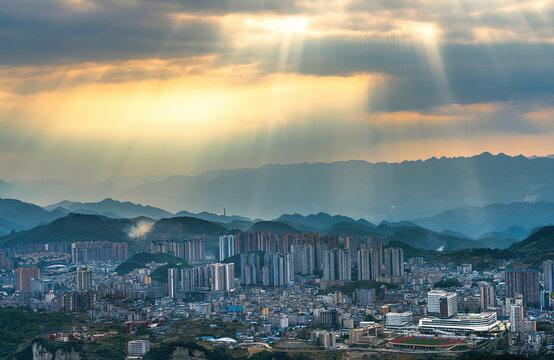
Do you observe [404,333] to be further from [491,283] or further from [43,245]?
[43,245]

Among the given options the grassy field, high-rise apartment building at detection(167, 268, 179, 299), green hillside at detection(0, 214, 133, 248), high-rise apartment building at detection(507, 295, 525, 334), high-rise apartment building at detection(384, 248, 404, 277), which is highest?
green hillside at detection(0, 214, 133, 248)

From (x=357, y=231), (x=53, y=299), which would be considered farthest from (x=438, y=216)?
(x=53, y=299)

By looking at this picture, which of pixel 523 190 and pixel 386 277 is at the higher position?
pixel 523 190

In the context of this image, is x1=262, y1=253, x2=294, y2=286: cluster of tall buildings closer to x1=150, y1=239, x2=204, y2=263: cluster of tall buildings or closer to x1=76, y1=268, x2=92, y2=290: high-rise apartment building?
x1=76, y1=268, x2=92, y2=290: high-rise apartment building

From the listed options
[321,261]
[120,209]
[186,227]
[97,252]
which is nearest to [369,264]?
[321,261]

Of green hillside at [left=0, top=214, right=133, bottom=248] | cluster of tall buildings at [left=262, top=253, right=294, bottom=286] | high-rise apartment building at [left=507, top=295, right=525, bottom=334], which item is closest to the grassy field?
high-rise apartment building at [left=507, top=295, right=525, bottom=334]

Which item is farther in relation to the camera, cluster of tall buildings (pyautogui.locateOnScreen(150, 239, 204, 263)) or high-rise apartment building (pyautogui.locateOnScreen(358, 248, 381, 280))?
cluster of tall buildings (pyautogui.locateOnScreen(150, 239, 204, 263))

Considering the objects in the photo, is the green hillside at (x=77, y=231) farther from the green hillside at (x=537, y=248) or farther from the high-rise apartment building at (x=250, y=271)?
the green hillside at (x=537, y=248)
